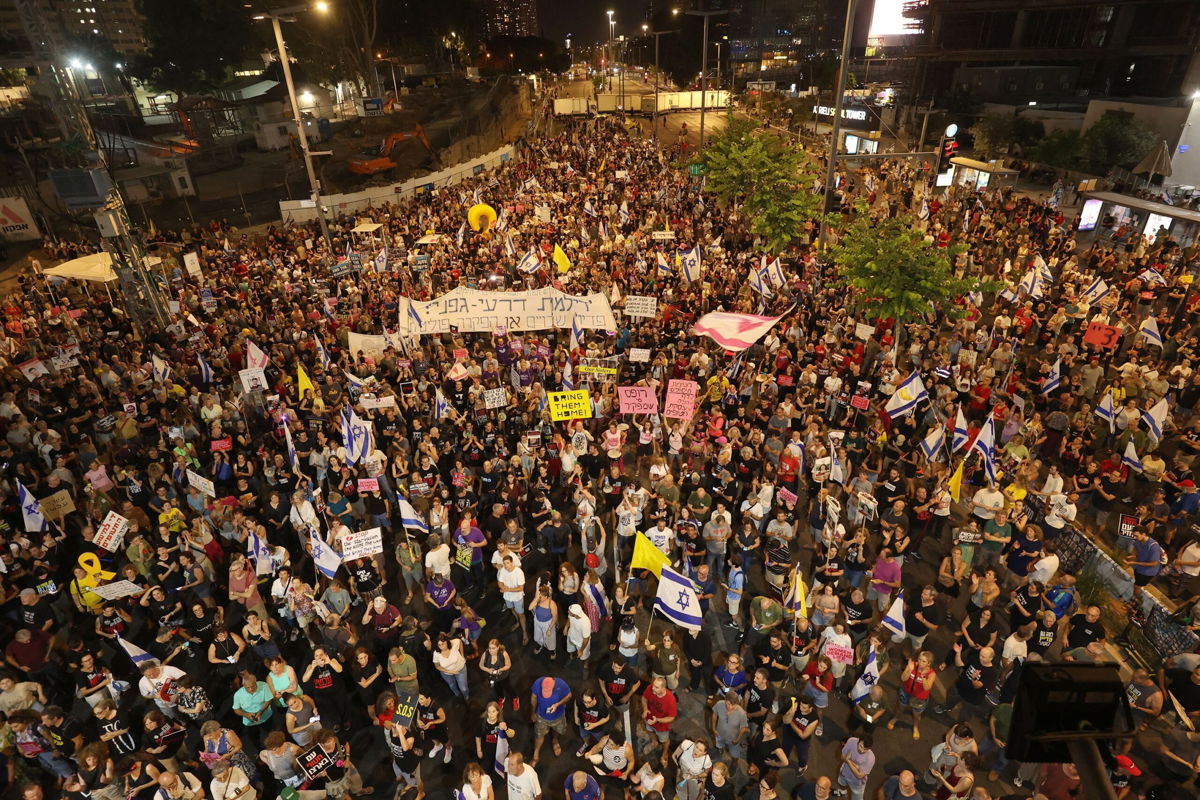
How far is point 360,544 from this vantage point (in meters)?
9.30

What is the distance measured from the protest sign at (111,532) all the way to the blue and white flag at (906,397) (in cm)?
1237

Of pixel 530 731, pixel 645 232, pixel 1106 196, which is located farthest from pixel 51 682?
pixel 1106 196

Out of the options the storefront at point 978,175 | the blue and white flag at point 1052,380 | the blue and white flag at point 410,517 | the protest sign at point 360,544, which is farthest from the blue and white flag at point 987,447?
the storefront at point 978,175

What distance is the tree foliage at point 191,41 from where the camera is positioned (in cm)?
4888

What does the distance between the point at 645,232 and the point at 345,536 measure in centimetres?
2029

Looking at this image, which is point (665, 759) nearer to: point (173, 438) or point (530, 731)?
point (530, 731)

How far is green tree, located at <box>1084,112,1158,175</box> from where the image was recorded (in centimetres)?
3247

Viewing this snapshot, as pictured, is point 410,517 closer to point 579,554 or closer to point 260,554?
point 260,554

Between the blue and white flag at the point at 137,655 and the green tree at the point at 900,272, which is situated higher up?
the green tree at the point at 900,272

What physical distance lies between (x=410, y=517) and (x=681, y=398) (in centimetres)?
496

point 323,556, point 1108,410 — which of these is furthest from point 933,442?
point 323,556

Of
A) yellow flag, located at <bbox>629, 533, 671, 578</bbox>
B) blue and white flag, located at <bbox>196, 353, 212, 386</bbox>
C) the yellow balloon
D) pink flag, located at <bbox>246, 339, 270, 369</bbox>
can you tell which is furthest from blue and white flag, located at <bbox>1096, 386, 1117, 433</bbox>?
the yellow balloon

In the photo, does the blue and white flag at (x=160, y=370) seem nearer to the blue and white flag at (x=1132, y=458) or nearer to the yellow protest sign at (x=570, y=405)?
the yellow protest sign at (x=570, y=405)

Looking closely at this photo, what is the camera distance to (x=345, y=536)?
369 inches
